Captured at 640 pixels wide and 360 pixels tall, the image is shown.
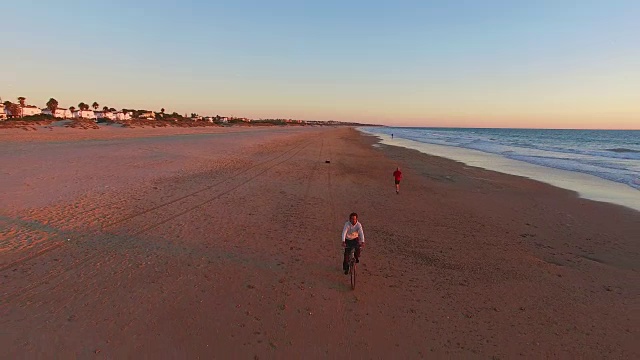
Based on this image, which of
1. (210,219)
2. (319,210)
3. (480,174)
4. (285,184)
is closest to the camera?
(210,219)

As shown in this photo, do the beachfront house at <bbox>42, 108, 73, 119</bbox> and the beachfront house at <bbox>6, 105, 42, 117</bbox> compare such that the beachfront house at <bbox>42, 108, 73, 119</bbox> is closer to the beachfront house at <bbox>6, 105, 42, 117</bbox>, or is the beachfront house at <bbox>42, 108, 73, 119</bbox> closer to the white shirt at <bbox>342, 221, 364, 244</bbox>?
the beachfront house at <bbox>6, 105, 42, 117</bbox>

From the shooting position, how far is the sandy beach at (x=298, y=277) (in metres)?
5.35

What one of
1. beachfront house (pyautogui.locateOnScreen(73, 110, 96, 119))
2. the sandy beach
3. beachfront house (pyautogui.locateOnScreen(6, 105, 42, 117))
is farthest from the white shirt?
beachfront house (pyautogui.locateOnScreen(73, 110, 96, 119))

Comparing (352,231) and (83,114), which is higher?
(83,114)

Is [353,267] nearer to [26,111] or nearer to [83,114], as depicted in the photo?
[26,111]

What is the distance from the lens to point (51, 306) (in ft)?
19.3

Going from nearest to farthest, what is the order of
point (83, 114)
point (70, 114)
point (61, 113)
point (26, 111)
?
point (26, 111) → point (83, 114) → point (61, 113) → point (70, 114)

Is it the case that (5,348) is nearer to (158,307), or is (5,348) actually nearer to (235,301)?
(158,307)

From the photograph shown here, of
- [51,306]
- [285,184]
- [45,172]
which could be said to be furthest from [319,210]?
[45,172]

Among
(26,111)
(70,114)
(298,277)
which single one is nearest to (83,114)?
(70,114)

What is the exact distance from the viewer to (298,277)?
737 cm

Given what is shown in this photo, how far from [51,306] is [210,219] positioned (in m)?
5.29

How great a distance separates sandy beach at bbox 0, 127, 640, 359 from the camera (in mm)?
5348

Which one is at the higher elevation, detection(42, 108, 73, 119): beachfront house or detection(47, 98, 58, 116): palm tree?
detection(47, 98, 58, 116): palm tree
